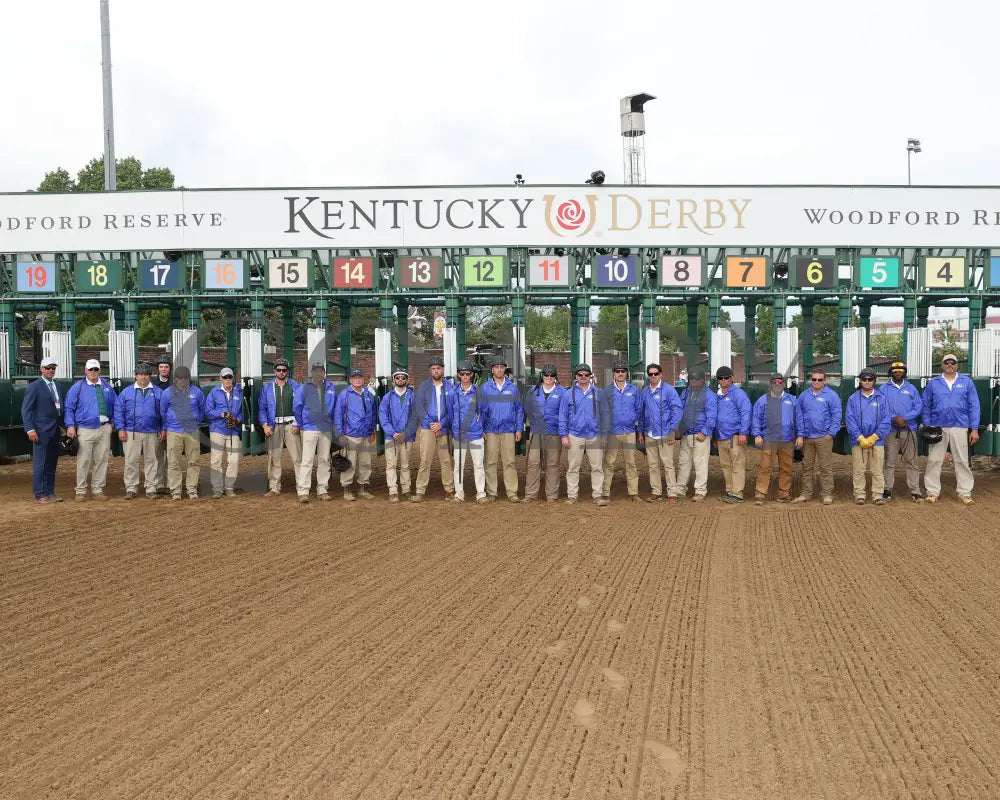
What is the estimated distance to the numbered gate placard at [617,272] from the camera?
17.4m

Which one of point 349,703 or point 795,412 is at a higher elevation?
point 795,412

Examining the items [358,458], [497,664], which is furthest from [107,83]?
[497,664]

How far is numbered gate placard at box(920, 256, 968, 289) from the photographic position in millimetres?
17312

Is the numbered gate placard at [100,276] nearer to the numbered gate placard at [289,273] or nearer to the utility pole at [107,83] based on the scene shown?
the numbered gate placard at [289,273]

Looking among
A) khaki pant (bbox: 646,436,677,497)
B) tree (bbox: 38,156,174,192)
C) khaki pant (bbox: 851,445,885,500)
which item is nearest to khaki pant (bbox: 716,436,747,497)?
khaki pant (bbox: 646,436,677,497)

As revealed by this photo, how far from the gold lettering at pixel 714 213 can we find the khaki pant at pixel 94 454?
11.1 m

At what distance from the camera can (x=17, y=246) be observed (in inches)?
722

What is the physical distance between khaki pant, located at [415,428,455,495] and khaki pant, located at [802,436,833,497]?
5.00m

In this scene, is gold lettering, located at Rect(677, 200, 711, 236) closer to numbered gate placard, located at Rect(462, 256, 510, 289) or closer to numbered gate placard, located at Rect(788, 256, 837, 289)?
numbered gate placard, located at Rect(788, 256, 837, 289)

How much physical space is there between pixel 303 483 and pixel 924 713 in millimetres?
9511

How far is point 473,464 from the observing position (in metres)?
13.0

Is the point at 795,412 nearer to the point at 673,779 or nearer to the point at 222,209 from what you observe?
the point at 673,779

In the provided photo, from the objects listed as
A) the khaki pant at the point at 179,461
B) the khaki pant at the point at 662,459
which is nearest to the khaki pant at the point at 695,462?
the khaki pant at the point at 662,459

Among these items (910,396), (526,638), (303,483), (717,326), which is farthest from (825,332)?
(526,638)
